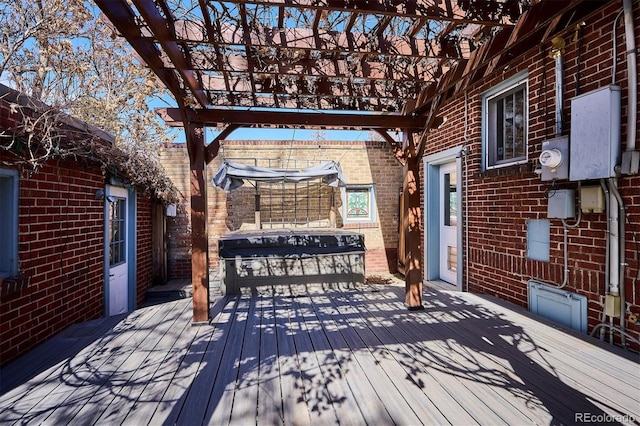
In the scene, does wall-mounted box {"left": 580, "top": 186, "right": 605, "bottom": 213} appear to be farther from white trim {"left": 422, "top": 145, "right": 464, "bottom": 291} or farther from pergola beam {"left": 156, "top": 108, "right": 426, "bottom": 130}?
white trim {"left": 422, "top": 145, "right": 464, "bottom": 291}

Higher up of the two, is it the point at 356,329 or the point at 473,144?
the point at 473,144

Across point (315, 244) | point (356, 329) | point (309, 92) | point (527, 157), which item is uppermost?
point (309, 92)

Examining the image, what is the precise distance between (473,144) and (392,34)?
269 centimetres

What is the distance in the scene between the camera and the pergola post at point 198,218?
11.6ft

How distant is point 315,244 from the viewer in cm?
520

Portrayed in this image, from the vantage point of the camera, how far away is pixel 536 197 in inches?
141

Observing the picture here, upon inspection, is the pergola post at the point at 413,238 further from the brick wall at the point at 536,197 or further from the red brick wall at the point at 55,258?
the red brick wall at the point at 55,258

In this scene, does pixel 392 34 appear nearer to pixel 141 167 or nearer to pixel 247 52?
pixel 247 52

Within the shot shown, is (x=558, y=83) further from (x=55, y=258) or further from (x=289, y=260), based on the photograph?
(x=55, y=258)

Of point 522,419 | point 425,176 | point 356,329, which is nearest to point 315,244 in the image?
point 356,329

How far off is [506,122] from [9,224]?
5.72m

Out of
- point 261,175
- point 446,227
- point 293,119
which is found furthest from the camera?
point 261,175
